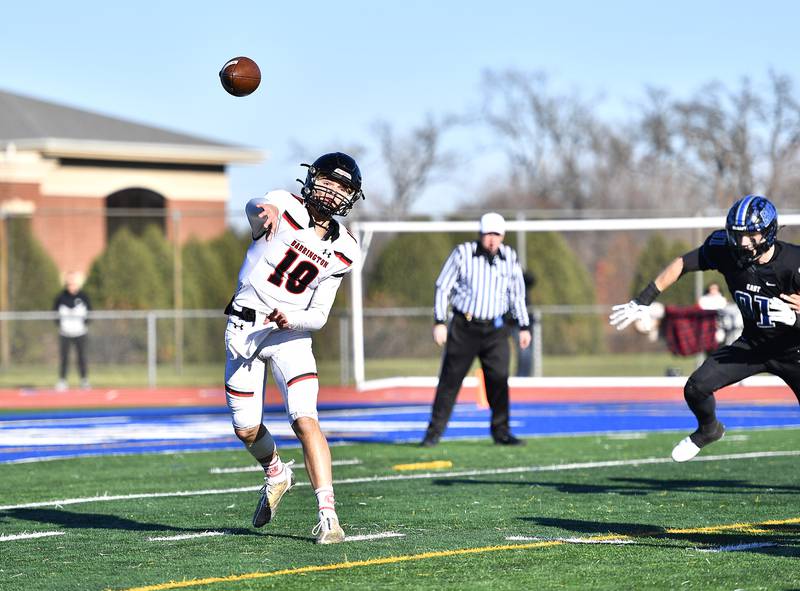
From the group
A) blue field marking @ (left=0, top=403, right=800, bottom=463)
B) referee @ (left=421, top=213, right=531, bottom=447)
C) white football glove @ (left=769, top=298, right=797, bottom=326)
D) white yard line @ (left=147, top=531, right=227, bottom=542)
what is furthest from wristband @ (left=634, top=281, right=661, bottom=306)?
blue field marking @ (left=0, top=403, right=800, bottom=463)

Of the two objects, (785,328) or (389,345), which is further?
(389,345)

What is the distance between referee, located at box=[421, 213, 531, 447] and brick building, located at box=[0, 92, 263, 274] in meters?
17.4

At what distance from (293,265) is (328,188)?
410mm

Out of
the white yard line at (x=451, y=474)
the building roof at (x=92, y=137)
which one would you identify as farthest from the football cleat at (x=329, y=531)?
Answer: the building roof at (x=92, y=137)

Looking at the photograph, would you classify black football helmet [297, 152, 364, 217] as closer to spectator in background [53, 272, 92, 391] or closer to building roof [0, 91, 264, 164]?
spectator in background [53, 272, 92, 391]

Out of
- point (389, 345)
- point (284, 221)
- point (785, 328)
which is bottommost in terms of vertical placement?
point (389, 345)

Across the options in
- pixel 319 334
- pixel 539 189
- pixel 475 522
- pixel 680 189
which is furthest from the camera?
pixel 539 189

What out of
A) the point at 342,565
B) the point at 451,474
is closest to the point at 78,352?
the point at 451,474

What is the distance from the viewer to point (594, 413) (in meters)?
17.3

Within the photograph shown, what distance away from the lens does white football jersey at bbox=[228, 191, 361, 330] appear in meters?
7.00

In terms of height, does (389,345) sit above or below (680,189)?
below

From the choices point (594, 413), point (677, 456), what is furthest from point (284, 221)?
point (594, 413)

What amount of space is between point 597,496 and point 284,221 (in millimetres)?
2856

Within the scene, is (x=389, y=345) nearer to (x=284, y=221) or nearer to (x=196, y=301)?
(x=196, y=301)
